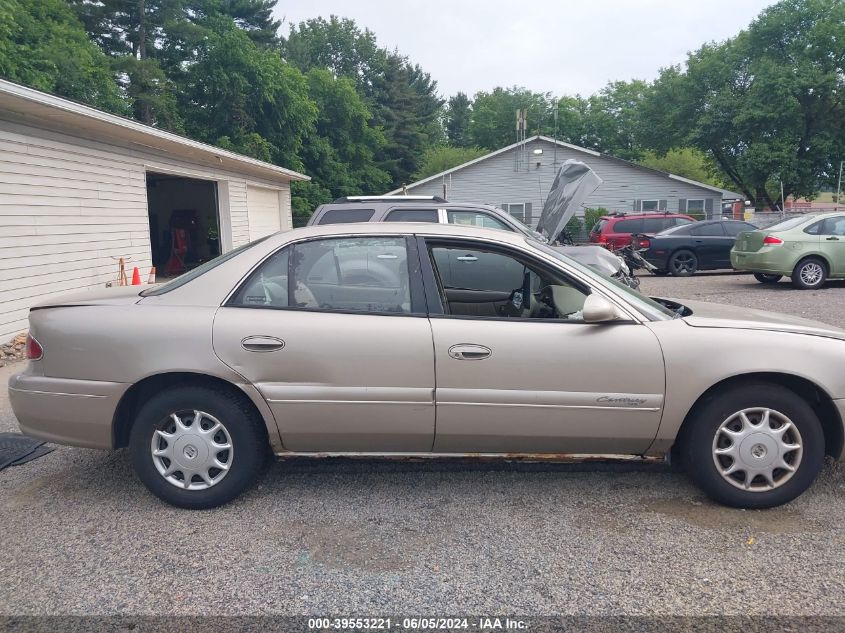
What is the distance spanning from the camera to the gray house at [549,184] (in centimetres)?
3136

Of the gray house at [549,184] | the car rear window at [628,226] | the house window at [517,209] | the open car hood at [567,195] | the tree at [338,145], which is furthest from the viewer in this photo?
the tree at [338,145]

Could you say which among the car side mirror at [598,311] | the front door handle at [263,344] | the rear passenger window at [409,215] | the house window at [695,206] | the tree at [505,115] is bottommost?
the front door handle at [263,344]

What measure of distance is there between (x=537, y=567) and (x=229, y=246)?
15541mm

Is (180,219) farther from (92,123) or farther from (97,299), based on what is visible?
(97,299)

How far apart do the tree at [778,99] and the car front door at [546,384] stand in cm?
3882

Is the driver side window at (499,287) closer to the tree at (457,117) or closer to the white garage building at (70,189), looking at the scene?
the white garage building at (70,189)

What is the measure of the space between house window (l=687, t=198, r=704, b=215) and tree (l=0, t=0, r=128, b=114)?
1054 inches

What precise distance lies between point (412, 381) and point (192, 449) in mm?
1246

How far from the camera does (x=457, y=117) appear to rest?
261 ft

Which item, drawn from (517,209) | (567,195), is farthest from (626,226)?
(517,209)

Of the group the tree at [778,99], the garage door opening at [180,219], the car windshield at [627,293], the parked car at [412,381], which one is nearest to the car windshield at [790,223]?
the parked car at [412,381]

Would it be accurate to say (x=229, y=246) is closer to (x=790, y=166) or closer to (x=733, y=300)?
(x=733, y=300)

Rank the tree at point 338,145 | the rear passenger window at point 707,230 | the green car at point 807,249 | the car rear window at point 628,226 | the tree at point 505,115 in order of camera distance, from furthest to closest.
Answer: the tree at point 505,115, the tree at point 338,145, the car rear window at point 628,226, the rear passenger window at point 707,230, the green car at point 807,249

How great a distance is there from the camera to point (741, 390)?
3451 millimetres
